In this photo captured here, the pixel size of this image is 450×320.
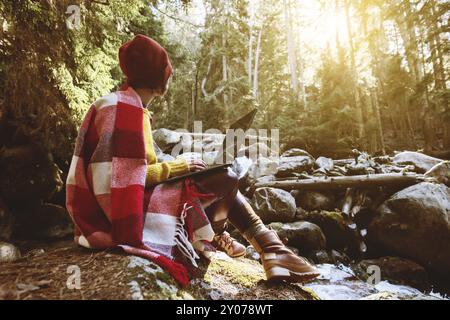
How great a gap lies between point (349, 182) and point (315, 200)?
93 cm

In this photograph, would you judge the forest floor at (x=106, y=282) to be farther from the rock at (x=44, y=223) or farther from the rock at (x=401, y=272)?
the rock at (x=44, y=223)

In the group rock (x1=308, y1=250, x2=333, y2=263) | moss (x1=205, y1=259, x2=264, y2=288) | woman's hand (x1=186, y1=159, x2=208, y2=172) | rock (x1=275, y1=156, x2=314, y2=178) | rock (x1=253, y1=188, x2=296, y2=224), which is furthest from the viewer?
rock (x1=275, y1=156, x2=314, y2=178)

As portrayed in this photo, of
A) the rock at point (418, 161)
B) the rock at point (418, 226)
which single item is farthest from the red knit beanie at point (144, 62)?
the rock at point (418, 161)

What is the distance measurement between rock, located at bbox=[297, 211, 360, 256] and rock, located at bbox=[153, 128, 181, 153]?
20.4 ft

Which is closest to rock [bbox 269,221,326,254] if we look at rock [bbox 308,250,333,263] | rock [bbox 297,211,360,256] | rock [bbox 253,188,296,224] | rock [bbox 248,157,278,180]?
rock [bbox 308,250,333,263]

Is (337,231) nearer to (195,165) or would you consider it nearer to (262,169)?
(262,169)

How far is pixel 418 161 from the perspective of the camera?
8.30 meters

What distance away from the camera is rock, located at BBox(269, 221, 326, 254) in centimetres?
606

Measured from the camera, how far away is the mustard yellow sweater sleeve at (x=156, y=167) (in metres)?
2.04

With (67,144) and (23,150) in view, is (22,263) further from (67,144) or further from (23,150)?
(23,150)

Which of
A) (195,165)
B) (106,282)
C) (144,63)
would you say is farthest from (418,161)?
(106,282)

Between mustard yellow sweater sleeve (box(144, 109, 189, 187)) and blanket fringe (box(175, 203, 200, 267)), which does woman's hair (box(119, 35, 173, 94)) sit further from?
blanket fringe (box(175, 203, 200, 267))

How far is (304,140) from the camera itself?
42.3ft
